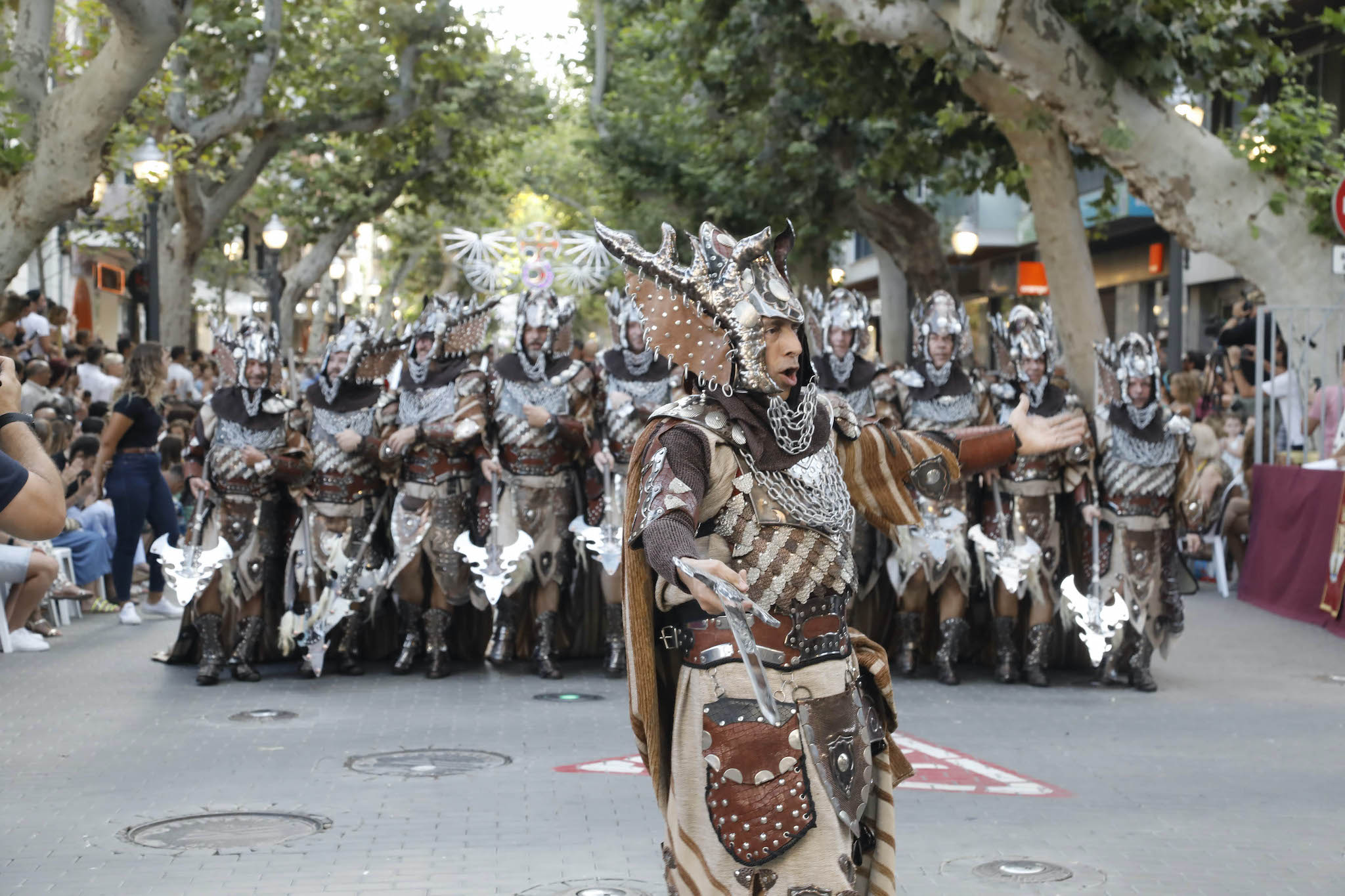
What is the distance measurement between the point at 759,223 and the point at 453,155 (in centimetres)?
773

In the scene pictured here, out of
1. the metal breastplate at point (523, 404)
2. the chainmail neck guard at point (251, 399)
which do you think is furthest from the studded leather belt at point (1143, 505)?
the chainmail neck guard at point (251, 399)

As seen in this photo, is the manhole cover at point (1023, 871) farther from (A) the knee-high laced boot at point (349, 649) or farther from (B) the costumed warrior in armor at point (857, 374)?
(A) the knee-high laced boot at point (349, 649)

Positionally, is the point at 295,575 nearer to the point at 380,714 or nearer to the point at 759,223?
the point at 380,714

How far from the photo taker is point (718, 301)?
4426 mm

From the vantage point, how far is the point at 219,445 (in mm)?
10250

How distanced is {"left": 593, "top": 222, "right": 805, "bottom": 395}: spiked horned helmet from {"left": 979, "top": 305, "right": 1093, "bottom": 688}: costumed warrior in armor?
5.94 meters

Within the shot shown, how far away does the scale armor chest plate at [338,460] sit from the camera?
34.7 ft

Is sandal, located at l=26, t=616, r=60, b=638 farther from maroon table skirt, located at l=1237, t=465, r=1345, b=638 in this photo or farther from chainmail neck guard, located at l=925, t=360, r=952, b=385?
maroon table skirt, located at l=1237, t=465, r=1345, b=638

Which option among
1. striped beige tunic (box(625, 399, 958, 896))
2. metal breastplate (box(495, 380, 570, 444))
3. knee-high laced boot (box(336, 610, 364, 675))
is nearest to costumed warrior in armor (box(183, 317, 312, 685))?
knee-high laced boot (box(336, 610, 364, 675))

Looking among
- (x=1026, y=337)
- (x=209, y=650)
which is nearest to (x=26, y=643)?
(x=209, y=650)

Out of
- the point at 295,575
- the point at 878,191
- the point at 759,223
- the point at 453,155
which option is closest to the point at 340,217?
the point at 453,155

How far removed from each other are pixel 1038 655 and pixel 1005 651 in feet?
0.72

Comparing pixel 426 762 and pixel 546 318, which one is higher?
pixel 546 318

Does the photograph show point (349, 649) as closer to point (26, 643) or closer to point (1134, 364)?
point (26, 643)
